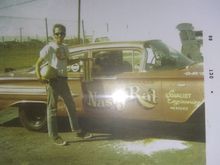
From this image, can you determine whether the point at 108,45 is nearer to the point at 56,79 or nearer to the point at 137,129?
the point at 56,79

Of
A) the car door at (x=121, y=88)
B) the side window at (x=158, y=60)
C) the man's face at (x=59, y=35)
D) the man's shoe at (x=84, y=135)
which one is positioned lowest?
the man's shoe at (x=84, y=135)

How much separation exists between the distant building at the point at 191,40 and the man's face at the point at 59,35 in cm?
100

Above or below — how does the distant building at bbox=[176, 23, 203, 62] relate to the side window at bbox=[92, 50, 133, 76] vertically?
above

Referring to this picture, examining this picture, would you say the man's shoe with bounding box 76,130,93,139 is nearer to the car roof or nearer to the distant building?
the car roof

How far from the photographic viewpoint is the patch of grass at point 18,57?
3.62 metres

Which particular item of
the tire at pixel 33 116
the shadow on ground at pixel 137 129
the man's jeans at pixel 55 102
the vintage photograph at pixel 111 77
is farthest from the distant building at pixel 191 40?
the tire at pixel 33 116

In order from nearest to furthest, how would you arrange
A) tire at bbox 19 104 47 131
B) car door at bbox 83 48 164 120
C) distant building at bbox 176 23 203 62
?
1. distant building at bbox 176 23 203 62
2. car door at bbox 83 48 164 120
3. tire at bbox 19 104 47 131

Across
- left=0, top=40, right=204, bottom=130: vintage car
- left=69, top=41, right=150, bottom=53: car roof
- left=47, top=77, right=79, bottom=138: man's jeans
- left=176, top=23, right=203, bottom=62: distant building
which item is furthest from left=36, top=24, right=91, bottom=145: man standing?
left=176, top=23, right=203, bottom=62: distant building

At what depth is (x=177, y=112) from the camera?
340cm

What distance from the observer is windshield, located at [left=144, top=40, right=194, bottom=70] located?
3.59 m

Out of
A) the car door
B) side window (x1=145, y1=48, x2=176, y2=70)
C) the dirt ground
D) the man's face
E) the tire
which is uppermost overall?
the man's face

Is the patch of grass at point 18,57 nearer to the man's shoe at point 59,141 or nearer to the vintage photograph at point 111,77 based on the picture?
the vintage photograph at point 111,77

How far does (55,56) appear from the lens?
3.52 m

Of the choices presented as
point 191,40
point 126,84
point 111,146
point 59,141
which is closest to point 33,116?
point 59,141
